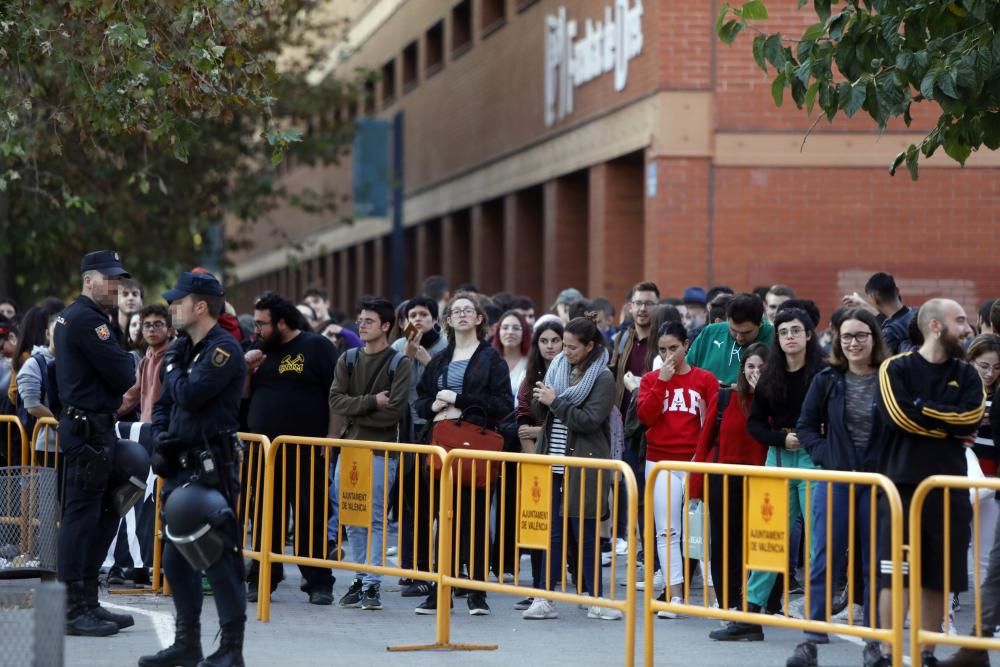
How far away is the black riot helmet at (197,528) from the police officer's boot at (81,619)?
156 centimetres

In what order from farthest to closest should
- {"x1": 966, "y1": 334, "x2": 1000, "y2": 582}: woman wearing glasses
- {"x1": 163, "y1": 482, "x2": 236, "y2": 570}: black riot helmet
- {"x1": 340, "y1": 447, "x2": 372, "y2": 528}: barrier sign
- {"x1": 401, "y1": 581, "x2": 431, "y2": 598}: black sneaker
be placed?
{"x1": 401, "y1": 581, "x2": 431, "y2": 598}: black sneaker → {"x1": 340, "y1": 447, "x2": 372, "y2": 528}: barrier sign → {"x1": 966, "y1": 334, "x2": 1000, "y2": 582}: woman wearing glasses → {"x1": 163, "y1": 482, "x2": 236, "y2": 570}: black riot helmet

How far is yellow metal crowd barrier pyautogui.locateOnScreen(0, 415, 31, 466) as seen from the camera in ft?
39.0

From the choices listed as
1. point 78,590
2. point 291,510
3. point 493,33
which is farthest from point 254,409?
point 493,33

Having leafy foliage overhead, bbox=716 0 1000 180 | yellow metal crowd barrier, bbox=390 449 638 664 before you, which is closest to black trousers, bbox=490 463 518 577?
yellow metal crowd barrier, bbox=390 449 638 664

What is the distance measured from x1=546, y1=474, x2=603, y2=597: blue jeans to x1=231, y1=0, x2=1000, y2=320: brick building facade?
646 centimetres

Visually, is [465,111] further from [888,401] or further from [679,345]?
[888,401]

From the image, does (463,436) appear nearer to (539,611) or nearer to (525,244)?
(539,611)

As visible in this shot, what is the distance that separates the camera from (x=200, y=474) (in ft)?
27.9

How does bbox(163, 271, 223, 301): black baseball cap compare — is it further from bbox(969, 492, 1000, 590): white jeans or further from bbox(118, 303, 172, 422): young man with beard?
bbox(969, 492, 1000, 590): white jeans

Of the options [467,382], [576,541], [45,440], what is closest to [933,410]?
[576,541]

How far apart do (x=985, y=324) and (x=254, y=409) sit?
201 inches

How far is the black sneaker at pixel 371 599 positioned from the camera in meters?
10.9

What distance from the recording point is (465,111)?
3084cm

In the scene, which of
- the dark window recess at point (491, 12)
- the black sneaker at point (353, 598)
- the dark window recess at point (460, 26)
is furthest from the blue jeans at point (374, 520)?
the dark window recess at point (460, 26)
